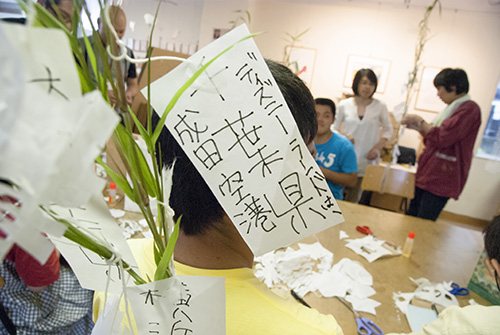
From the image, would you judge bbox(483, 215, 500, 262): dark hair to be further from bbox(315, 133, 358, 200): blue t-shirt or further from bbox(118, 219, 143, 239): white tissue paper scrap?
bbox(118, 219, 143, 239): white tissue paper scrap

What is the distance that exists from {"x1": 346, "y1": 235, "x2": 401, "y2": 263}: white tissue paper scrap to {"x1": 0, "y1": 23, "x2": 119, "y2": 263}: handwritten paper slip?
152cm

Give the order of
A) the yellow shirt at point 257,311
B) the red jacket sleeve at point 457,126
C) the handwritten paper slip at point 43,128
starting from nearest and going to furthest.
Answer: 1. the handwritten paper slip at point 43,128
2. the yellow shirt at point 257,311
3. the red jacket sleeve at point 457,126

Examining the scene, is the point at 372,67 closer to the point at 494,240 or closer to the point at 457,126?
the point at 457,126

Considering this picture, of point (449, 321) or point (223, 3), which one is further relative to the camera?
point (223, 3)

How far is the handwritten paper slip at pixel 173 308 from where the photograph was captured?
389 mm

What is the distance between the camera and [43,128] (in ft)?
0.65

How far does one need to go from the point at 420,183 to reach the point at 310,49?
9.12 ft

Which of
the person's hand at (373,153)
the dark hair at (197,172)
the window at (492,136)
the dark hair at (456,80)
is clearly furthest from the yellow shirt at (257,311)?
the window at (492,136)

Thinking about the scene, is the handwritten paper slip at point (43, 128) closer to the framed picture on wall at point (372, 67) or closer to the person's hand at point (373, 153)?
the person's hand at point (373, 153)

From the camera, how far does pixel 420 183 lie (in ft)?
8.77

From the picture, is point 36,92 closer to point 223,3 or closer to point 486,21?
point 223,3

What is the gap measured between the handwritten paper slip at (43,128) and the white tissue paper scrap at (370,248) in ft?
4.98

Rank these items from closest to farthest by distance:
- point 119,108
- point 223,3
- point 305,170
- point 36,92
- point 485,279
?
point 36,92 < point 119,108 < point 305,170 < point 485,279 < point 223,3

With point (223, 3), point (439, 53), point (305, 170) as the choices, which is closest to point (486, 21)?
point (439, 53)
